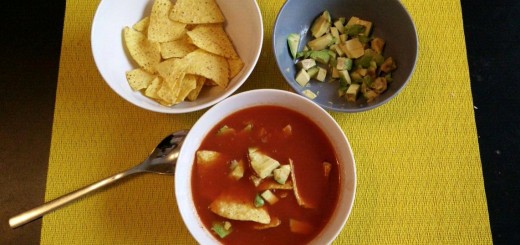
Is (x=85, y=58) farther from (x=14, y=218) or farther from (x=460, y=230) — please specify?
(x=460, y=230)

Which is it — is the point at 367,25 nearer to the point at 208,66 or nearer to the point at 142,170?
the point at 208,66

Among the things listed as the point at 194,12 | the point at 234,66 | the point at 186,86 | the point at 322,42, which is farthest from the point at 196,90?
the point at 322,42

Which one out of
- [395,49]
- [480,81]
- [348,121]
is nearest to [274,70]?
[348,121]

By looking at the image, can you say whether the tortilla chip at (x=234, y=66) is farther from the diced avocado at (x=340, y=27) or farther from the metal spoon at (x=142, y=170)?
the diced avocado at (x=340, y=27)

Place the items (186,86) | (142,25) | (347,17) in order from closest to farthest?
(186,86), (142,25), (347,17)

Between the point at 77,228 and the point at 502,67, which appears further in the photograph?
the point at 502,67
